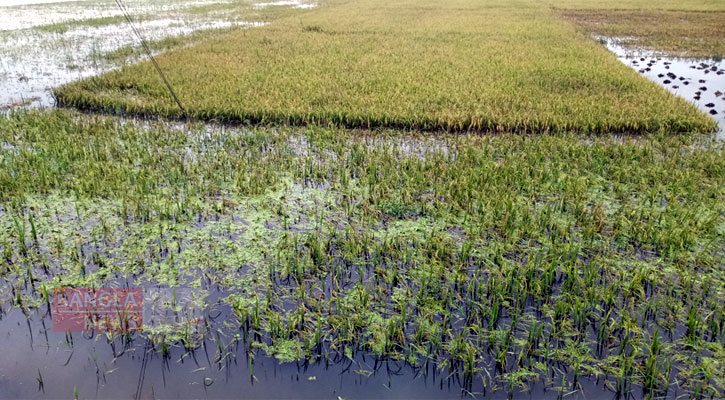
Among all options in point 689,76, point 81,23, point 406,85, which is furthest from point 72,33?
point 689,76

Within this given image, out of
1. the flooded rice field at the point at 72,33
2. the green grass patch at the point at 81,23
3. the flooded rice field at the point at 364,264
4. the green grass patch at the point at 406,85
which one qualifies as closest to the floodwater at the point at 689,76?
the green grass patch at the point at 406,85

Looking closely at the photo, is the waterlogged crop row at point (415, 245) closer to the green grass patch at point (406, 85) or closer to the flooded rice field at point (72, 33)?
the green grass patch at point (406, 85)

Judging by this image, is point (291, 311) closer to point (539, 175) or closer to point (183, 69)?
point (539, 175)

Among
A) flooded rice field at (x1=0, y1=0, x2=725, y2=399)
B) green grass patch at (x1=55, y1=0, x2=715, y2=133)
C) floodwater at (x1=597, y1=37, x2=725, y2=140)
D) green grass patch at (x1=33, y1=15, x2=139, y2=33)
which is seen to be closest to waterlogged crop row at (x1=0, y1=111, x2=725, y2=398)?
flooded rice field at (x1=0, y1=0, x2=725, y2=399)

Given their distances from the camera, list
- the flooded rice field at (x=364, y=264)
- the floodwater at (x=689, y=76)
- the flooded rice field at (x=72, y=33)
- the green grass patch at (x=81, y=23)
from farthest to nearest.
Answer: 1. the green grass patch at (x=81, y=23)
2. the flooded rice field at (x=72, y=33)
3. the floodwater at (x=689, y=76)
4. the flooded rice field at (x=364, y=264)

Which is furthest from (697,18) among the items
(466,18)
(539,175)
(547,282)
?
(547,282)

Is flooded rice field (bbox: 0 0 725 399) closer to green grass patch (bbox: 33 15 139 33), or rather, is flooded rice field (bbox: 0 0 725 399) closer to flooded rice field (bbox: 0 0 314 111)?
flooded rice field (bbox: 0 0 314 111)

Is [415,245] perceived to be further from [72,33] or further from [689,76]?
[72,33]
